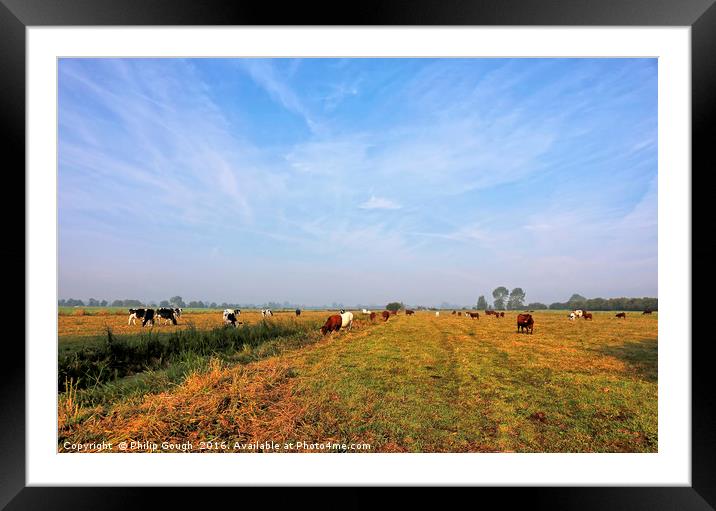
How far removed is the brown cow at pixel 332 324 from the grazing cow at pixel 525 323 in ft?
9.93

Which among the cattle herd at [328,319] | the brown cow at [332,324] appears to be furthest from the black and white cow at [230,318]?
the brown cow at [332,324]

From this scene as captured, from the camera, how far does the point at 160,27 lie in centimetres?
156

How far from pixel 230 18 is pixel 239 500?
253 centimetres

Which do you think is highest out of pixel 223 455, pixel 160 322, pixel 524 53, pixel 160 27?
pixel 160 27

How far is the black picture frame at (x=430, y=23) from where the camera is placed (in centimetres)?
138

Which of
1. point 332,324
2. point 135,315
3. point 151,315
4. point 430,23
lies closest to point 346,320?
point 332,324

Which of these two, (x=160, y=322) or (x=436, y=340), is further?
(x=436, y=340)

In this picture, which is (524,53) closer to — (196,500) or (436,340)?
(196,500)

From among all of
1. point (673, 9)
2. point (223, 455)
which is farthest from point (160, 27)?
point (673, 9)

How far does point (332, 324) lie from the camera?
14.7 ft

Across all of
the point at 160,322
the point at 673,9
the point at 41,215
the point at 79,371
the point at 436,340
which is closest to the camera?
the point at 673,9

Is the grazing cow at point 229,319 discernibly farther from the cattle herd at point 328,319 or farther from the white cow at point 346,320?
the white cow at point 346,320

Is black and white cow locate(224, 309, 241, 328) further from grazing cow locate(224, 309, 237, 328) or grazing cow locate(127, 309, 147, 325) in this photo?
grazing cow locate(127, 309, 147, 325)

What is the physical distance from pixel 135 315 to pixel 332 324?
2.56m
